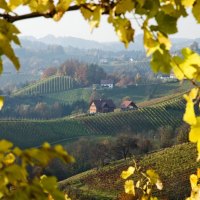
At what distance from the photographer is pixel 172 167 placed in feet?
144

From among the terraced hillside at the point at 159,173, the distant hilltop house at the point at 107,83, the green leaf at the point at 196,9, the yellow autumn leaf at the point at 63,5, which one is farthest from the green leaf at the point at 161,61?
the distant hilltop house at the point at 107,83

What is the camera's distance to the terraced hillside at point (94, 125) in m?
73.2

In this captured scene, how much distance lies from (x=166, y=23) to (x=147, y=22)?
70 millimetres

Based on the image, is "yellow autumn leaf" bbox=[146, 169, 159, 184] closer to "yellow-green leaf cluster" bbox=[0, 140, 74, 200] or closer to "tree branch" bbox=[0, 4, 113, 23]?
"tree branch" bbox=[0, 4, 113, 23]

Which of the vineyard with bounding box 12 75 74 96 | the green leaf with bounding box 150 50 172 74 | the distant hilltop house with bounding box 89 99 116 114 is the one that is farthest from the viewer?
the vineyard with bounding box 12 75 74 96

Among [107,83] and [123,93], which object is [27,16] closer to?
[123,93]

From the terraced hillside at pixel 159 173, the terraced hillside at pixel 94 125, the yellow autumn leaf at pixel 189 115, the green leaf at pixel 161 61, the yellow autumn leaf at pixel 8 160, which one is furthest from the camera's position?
the terraced hillside at pixel 94 125

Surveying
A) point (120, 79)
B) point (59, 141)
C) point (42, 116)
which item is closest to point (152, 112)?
point (59, 141)

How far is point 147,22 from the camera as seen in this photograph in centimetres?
173

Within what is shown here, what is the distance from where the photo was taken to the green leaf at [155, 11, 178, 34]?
170cm

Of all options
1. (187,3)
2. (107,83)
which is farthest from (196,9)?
(107,83)

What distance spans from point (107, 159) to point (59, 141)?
1987 cm

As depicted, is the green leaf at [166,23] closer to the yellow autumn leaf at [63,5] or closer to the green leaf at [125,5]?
the green leaf at [125,5]

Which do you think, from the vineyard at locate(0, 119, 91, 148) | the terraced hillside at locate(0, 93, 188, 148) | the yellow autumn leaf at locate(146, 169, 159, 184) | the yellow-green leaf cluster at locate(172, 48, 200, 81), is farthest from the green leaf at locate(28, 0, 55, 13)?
the terraced hillside at locate(0, 93, 188, 148)
